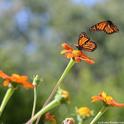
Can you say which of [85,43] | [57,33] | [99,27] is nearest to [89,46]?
[85,43]

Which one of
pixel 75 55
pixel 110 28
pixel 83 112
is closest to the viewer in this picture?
pixel 75 55

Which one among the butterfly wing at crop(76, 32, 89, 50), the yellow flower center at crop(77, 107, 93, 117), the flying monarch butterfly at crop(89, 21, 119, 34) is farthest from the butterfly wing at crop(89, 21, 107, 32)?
the yellow flower center at crop(77, 107, 93, 117)

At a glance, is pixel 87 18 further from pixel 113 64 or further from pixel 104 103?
pixel 104 103

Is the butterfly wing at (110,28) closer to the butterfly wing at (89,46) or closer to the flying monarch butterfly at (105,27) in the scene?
the flying monarch butterfly at (105,27)

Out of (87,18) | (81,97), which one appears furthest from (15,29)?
(81,97)

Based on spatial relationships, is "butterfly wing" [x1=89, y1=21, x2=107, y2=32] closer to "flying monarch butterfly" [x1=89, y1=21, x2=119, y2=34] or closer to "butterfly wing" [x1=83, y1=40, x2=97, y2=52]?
"flying monarch butterfly" [x1=89, y1=21, x2=119, y2=34]

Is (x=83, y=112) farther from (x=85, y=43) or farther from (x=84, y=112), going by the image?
(x=85, y=43)

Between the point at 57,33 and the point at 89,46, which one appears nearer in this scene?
the point at 89,46

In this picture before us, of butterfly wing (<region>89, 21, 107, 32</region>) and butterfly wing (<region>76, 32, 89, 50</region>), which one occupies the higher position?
butterfly wing (<region>89, 21, 107, 32</region>)
